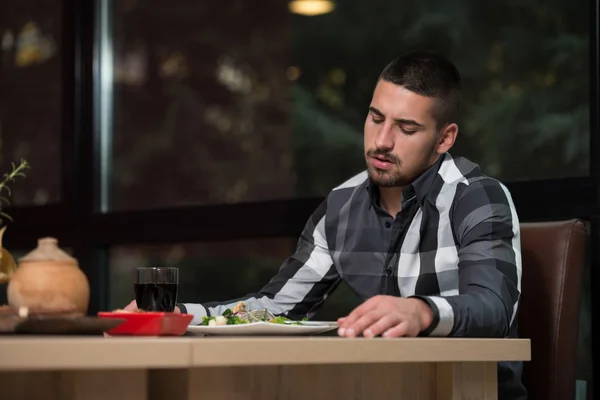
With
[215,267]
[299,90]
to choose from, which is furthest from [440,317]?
[215,267]

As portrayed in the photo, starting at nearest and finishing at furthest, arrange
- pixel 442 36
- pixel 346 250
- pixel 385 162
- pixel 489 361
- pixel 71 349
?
pixel 71 349 → pixel 489 361 → pixel 385 162 → pixel 346 250 → pixel 442 36

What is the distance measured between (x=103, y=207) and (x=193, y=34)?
0.77 m

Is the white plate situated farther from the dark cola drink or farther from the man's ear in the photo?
the man's ear

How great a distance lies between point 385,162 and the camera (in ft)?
7.12

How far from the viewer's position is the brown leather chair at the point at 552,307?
6.60 ft

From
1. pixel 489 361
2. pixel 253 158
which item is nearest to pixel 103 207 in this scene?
pixel 253 158

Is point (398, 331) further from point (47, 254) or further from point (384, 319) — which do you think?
point (47, 254)

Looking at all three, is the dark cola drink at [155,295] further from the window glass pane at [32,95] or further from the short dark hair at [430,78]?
the window glass pane at [32,95]

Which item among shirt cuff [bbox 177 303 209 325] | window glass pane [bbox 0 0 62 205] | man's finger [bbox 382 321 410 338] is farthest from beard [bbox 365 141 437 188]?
window glass pane [bbox 0 0 62 205]

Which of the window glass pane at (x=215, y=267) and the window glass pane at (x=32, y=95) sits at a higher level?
the window glass pane at (x=32, y=95)

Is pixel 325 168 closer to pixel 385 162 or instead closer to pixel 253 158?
pixel 253 158

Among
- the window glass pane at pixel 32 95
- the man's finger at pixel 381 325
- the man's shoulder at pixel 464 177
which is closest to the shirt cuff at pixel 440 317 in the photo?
the man's finger at pixel 381 325

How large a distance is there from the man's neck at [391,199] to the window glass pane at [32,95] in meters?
1.90

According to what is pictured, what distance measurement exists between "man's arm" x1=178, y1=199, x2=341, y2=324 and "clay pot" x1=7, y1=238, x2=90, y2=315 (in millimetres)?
899
